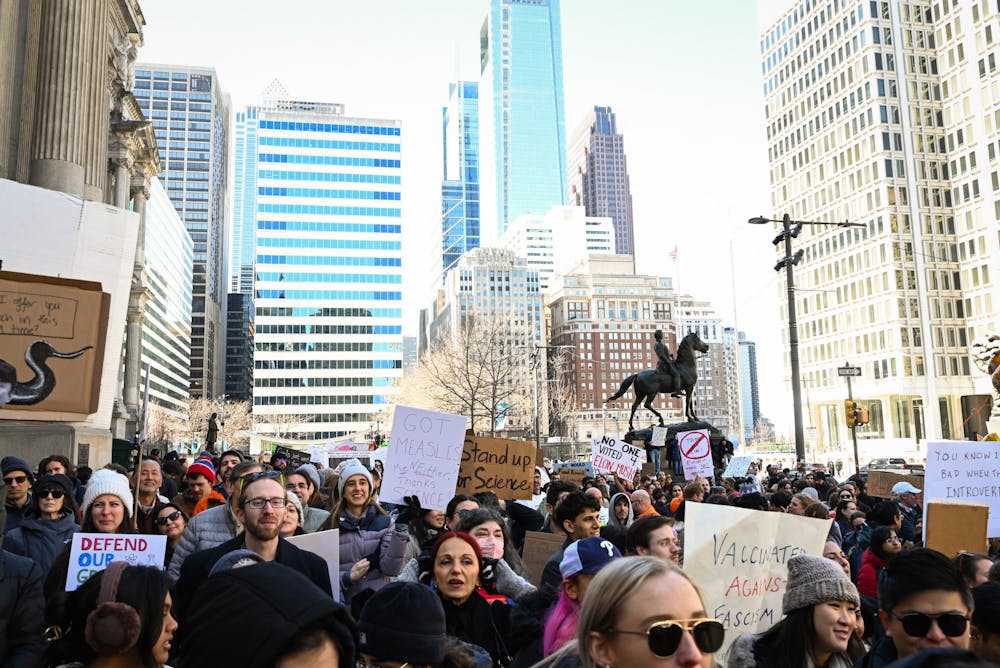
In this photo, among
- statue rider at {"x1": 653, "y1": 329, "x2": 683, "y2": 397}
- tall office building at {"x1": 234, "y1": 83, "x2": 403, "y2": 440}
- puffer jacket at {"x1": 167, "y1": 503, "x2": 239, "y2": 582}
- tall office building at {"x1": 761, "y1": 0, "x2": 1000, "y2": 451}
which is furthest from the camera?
tall office building at {"x1": 234, "y1": 83, "x2": 403, "y2": 440}

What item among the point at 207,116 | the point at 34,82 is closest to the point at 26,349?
the point at 34,82

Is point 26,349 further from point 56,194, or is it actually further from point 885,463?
point 885,463

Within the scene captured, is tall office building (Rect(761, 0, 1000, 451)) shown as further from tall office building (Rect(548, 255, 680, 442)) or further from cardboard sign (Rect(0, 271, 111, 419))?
cardboard sign (Rect(0, 271, 111, 419))

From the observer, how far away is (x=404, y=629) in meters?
3.06

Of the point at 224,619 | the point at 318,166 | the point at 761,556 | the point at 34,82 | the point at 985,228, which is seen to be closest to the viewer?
the point at 224,619

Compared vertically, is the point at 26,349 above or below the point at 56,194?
below

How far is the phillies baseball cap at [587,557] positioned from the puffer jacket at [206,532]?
109 inches

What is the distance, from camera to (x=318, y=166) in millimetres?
149375

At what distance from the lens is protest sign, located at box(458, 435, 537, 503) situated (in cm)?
952

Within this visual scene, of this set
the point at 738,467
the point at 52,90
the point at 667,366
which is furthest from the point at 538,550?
the point at 667,366

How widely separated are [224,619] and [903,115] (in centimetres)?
9835

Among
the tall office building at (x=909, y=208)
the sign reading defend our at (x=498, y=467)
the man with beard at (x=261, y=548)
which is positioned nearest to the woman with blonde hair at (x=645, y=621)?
the man with beard at (x=261, y=548)

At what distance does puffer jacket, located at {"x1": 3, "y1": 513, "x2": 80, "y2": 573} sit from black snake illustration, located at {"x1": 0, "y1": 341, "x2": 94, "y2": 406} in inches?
193

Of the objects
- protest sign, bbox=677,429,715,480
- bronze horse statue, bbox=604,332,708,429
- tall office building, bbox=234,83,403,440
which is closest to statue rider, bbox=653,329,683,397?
bronze horse statue, bbox=604,332,708,429
